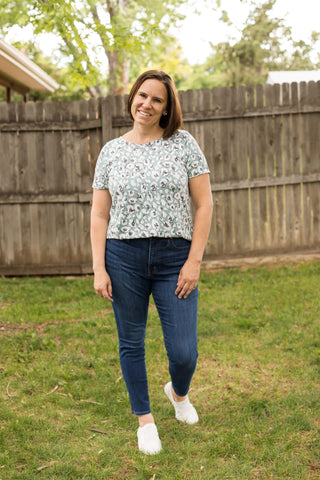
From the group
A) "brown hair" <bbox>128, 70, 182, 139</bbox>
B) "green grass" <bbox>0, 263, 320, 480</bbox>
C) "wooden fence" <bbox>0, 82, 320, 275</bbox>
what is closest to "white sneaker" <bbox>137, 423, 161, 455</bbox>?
"green grass" <bbox>0, 263, 320, 480</bbox>

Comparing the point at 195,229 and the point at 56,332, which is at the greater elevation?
the point at 195,229

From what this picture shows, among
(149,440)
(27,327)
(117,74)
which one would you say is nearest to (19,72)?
(117,74)

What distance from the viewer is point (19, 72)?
10750mm

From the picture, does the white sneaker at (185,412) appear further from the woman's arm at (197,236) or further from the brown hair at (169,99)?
the brown hair at (169,99)

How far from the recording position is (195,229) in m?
2.73

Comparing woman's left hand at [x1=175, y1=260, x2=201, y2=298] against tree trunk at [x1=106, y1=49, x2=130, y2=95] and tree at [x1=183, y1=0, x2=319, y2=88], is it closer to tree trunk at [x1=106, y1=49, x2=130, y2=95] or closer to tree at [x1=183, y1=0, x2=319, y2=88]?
tree trunk at [x1=106, y1=49, x2=130, y2=95]

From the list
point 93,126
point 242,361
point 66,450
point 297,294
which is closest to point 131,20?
point 93,126

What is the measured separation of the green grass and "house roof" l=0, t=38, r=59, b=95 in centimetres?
504

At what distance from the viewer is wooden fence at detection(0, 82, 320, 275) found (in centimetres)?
717

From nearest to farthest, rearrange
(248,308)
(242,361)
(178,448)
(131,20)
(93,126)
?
(178,448)
(242,361)
(248,308)
(93,126)
(131,20)

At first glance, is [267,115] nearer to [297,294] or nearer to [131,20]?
[297,294]

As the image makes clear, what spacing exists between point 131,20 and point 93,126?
1062cm

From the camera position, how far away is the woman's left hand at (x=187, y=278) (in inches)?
106

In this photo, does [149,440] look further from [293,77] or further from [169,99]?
[293,77]
